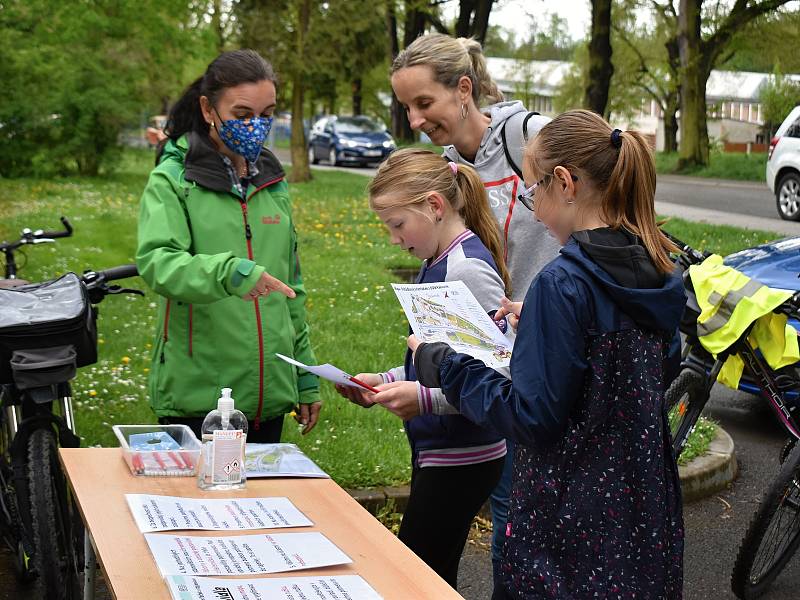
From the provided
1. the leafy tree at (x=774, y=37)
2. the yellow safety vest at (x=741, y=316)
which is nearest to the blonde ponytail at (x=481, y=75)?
the yellow safety vest at (x=741, y=316)

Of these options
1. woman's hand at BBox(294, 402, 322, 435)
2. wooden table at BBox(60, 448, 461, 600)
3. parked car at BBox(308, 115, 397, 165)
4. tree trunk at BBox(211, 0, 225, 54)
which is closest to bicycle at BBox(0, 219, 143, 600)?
wooden table at BBox(60, 448, 461, 600)

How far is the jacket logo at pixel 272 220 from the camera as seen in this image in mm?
3652

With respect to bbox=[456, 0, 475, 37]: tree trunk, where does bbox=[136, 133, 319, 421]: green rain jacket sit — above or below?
below

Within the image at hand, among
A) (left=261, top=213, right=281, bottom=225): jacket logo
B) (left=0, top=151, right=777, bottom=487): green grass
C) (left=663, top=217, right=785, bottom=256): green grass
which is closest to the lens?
(left=261, top=213, right=281, bottom=225): jacket logo

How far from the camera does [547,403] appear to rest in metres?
2.33

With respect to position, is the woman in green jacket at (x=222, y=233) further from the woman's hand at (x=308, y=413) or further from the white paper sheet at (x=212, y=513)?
the white paper sheet at (x=212, y=513)

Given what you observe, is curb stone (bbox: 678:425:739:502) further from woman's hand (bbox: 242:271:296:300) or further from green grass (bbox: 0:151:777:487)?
woman's hand (bbox: 242:271:296:300)

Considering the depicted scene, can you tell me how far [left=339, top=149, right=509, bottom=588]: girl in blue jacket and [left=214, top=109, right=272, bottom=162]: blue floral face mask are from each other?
631 millimetres

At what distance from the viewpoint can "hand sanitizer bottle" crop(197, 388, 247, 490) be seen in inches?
112

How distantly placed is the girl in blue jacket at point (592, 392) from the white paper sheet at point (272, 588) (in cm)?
43

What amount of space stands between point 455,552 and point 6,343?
1.59m

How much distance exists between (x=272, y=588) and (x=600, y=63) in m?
19.6

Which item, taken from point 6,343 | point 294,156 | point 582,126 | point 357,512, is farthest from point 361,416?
point 294,156

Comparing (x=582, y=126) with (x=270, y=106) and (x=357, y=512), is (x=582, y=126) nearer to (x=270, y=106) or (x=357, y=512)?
(x=357, y=512)
